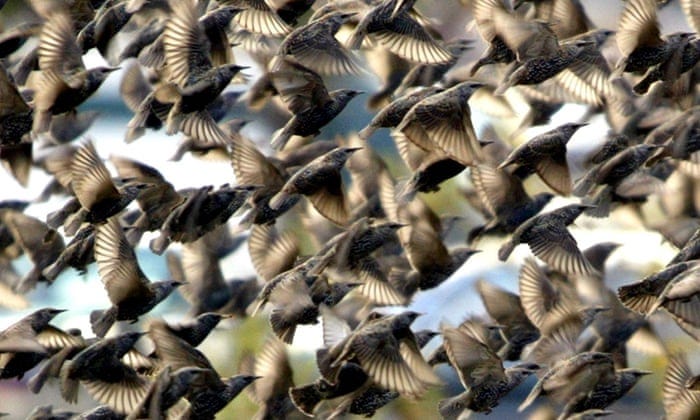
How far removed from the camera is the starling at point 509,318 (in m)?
5.41

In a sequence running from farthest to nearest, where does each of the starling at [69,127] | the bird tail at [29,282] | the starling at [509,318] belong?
the starling at [69,127] → the bird tail at [29,282] → the starling at [509,318]

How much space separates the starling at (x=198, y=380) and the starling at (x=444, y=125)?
986 mm

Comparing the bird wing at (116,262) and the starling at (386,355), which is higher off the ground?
the bird wing at (116,262)

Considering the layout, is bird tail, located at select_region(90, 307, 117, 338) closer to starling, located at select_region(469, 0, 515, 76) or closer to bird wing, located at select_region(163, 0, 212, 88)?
bird wing, located at select_region(163, 0, 212, 88)

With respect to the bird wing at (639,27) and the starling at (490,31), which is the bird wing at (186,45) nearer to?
the starling at (490,31)

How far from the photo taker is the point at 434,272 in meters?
5.39

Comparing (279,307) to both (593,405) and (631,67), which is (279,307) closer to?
(593,405)

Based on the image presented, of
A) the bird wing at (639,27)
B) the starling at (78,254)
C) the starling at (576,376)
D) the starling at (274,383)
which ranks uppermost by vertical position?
the bird wing at (639,27)

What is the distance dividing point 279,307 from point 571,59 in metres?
1.28

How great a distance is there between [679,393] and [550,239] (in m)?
0.67

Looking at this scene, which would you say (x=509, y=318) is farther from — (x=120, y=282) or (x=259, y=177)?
(x=120, y=282)

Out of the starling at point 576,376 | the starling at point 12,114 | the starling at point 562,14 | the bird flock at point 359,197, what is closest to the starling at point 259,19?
the bird flock at point 359,197

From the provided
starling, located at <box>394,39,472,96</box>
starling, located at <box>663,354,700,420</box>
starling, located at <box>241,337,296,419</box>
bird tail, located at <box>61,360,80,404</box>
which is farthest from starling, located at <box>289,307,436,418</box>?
starling, located at <box>394,39,472,96</box>

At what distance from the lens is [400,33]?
5.29 meters
